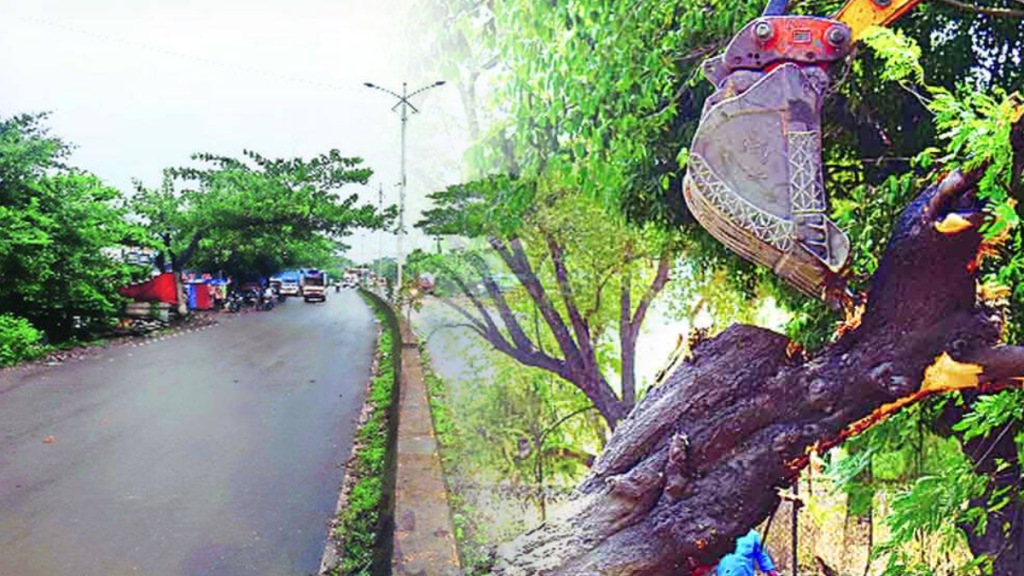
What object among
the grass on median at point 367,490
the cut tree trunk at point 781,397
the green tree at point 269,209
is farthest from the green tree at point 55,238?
the cut tree trunk at point 781,397

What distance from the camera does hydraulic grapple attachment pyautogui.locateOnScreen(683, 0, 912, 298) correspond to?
1066 millimetres

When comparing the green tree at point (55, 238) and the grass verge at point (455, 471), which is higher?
the green tree at point (55, 238)

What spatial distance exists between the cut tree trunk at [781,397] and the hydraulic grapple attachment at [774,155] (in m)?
0.19

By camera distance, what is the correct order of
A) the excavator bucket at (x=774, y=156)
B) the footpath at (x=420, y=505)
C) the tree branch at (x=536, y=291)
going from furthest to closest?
the tree branch at (x=536, y=291) → the footpath at (x=420, y=505) → the excavator bucket at (x=774, y=156)

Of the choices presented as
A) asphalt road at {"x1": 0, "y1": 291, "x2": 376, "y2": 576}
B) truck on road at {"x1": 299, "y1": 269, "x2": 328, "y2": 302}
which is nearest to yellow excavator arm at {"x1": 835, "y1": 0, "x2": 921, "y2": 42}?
asphalt road at {"x1": 0, "y1": 291, "x2": 376, "y2": 576}

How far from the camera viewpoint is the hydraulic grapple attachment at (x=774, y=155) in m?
1.07

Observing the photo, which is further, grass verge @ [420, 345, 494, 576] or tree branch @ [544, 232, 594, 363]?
tree branch @ [544, 232, 594, 363]

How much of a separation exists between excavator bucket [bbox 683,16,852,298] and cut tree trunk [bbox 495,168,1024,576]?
19 cm

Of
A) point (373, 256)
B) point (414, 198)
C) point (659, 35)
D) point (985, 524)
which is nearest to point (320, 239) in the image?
point (373, 256)

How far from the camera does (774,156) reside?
1.09m

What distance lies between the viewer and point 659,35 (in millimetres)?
1613

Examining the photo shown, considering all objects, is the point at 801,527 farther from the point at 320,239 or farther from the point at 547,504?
the point at 320,239

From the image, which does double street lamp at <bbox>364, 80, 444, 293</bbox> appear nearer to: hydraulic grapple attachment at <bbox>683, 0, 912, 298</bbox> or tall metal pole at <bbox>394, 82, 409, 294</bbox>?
tall metal pole at <bbox>394, 82, 409, 294</bbox>

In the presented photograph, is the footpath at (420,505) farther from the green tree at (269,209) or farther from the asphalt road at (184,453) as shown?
the green tree at (269,209)
